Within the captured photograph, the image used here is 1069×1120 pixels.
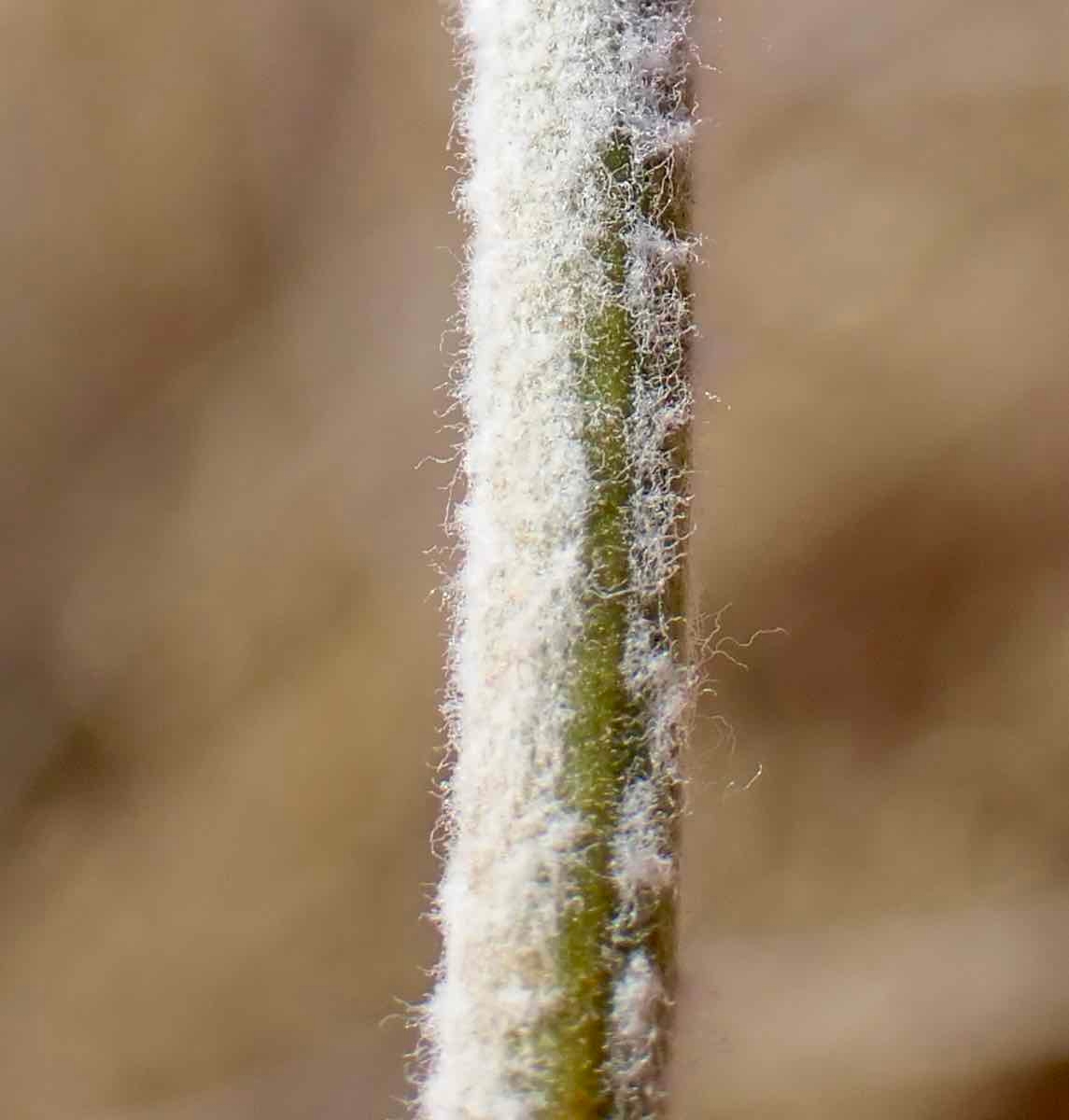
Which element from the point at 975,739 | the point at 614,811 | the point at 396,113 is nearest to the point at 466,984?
the point at 614,811

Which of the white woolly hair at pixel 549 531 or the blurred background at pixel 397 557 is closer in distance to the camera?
the white woolly hair at pixel 549 531

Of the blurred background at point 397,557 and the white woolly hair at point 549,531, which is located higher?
the blurred background at point 397,557

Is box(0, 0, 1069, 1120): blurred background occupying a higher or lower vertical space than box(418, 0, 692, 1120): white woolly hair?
higher

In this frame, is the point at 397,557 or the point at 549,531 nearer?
the point at 549,531

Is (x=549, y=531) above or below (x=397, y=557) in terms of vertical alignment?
below
